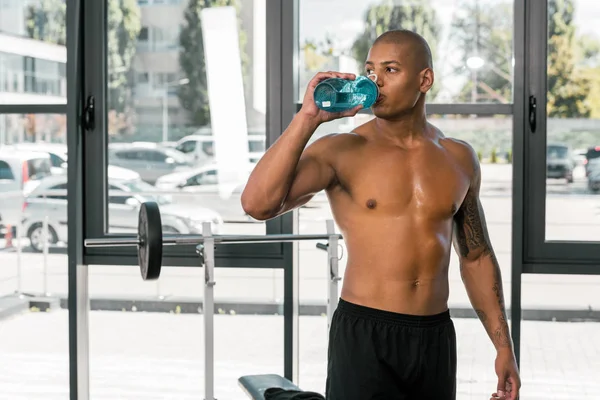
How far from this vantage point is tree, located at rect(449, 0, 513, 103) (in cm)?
308

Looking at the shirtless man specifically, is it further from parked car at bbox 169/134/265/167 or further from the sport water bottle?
parked car at bbox 169/134/265/167

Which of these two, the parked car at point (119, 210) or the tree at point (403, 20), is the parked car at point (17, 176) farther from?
the tree at point (403, 20)

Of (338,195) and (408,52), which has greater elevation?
(408,52)

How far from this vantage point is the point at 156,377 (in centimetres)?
339

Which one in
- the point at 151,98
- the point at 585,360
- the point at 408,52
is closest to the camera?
the point at 408,52

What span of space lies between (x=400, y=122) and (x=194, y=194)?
57.4 inches

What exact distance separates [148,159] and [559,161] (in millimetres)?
1519

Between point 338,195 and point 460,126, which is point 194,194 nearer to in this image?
point 460,126

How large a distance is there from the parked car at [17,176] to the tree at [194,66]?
589mm

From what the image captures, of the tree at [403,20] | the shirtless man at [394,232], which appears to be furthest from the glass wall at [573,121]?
the shirtless man at [394,232]

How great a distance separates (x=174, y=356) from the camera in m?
3.38

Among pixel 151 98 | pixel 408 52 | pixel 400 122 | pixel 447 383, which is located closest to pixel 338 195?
pixel 400 122

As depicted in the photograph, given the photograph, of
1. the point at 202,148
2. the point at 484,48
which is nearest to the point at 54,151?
the point at 202,148

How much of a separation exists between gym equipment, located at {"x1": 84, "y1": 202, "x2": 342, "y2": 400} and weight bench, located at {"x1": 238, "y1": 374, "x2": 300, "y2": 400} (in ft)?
0.08
